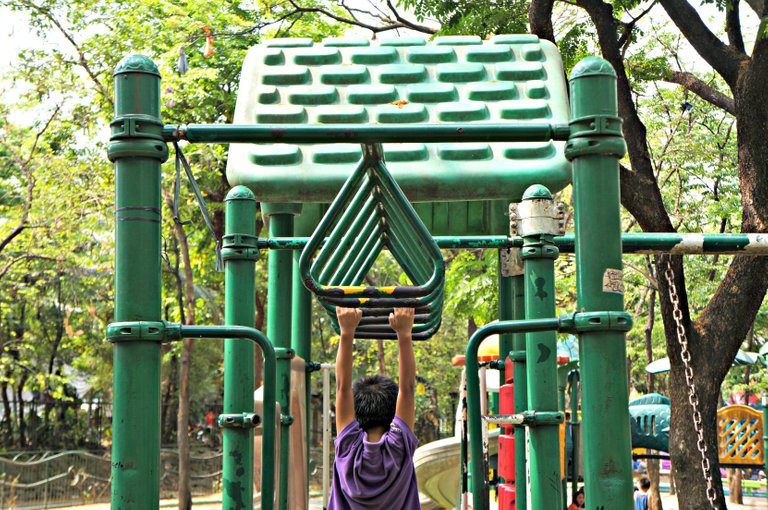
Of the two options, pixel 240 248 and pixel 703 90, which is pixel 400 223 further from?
pixel 703 90

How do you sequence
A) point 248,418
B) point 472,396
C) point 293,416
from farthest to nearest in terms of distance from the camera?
point 293,416
point 248,418
point 472,396

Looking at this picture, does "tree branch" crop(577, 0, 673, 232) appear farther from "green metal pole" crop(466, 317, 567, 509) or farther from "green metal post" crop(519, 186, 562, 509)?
"green metal pole" crop(466, 317, 567, 509)

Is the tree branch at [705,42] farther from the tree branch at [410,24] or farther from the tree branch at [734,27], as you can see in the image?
the tree branch at [410,24]

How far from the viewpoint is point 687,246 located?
3414mm

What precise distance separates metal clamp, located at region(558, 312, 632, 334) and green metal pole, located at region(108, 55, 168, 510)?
1046 millimetres

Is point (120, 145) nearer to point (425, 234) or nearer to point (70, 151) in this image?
point (425, 234)

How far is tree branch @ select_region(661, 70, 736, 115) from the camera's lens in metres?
10.5

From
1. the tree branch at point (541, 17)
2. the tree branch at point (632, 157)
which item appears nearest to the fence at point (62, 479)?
the tree branch at point (632, 157)

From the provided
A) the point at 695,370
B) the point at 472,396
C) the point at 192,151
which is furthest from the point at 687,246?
the point at 192,151

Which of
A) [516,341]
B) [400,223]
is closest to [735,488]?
[516,341]

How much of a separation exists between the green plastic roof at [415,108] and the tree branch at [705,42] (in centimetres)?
475

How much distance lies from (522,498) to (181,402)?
13.3 m

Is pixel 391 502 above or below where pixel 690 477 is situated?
above

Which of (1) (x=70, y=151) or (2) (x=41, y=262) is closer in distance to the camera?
(1) (x=70, y=151)
